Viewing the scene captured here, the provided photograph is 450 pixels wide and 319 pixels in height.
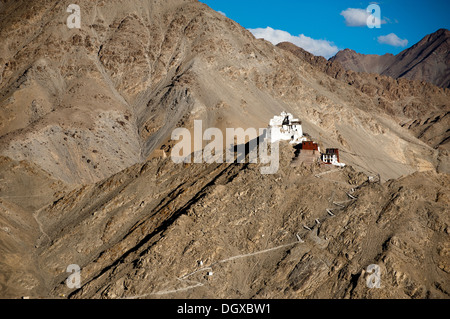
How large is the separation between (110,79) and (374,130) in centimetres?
6372

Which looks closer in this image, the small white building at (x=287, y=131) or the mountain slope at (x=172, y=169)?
the mountain slope at (x=172, y=169)

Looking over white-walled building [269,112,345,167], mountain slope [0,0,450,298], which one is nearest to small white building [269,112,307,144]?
white-walled building [269,112,345,167]

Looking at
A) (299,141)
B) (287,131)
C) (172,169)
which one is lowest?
(172,169)

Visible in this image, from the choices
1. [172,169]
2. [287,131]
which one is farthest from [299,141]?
[172,169]

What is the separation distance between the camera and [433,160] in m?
121

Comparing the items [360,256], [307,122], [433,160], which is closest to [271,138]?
[360,256]

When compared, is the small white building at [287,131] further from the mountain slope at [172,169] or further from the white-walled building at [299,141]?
the mountain slope at [172,169]

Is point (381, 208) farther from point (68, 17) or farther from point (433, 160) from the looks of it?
point (68, 17)

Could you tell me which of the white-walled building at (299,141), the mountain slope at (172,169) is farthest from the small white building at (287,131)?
the mountain slope at (172,169)

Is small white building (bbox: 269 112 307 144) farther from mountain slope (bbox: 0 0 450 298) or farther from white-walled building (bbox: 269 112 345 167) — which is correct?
mountain slope (bbox: 0 0 450 298)

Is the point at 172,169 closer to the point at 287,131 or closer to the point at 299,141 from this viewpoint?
the point at 287,131

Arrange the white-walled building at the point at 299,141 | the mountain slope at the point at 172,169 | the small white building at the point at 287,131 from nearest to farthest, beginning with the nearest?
Answer: 1. the mountain slope at the point at 172,169
2. the white-walled building at the point at 299,141
3. the small white building at the point at 287,131

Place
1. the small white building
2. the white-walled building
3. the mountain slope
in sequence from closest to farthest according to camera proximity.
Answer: the mountain slope → the white-walled building → the small white building

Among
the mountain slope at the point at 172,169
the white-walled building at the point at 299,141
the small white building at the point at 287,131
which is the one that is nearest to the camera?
the mountain slope at the point at 172,169
